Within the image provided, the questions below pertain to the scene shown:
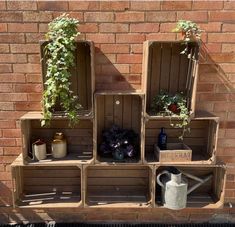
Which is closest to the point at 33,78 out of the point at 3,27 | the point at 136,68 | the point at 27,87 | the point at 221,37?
the point at 27,87

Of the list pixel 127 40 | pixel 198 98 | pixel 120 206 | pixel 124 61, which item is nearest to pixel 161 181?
pixel 120 206

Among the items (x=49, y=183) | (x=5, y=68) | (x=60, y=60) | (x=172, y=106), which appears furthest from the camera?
(x=49, y=183)

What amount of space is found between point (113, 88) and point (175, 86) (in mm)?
444

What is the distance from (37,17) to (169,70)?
0.98 metres

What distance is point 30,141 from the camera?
7.16 ft

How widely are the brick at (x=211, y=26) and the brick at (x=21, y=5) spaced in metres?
1.14

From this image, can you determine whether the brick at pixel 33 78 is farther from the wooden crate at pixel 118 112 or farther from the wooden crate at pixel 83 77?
the wooden crate at pixel 118 112

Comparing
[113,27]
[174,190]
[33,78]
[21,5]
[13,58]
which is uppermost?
[21,5]

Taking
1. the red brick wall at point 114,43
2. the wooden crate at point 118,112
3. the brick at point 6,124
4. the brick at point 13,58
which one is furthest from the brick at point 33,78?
the wooden crate at point 118,112

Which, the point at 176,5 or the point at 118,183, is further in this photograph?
the point at 118,183

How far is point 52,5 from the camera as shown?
6.62 ft

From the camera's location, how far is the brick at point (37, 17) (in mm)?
2027

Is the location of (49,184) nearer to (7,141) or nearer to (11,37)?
(7,141)

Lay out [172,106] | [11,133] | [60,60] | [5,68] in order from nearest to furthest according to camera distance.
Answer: [60,60] → [172,106] → [5,68] → [11,133]
